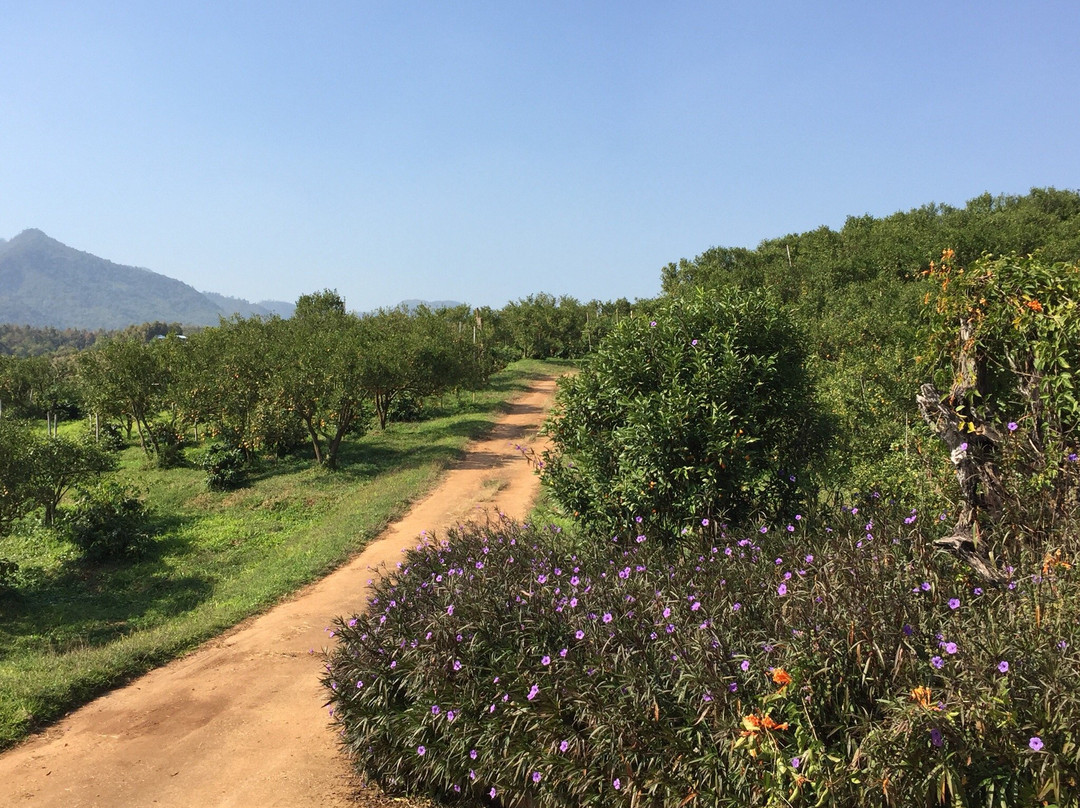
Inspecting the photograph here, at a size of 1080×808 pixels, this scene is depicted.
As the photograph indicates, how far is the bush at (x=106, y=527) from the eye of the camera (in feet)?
42.7

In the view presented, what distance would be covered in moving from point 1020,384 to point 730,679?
3039 millimetres

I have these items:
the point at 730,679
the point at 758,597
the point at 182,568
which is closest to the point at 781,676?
the point at 730,679

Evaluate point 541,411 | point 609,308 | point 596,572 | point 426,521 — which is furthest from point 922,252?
point 609,308

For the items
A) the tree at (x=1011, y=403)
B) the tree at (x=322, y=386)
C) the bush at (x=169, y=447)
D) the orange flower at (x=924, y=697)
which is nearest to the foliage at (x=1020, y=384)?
the tree at (x=1011, y=403)

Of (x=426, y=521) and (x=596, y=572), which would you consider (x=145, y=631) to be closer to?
(x=426, y=521)

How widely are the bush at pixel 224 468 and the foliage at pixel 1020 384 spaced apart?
15.5 m

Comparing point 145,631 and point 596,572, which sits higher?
point 596,572

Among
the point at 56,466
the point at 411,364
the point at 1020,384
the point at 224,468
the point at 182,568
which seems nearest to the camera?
the point at 1020,384

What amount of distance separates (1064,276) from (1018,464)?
1330 millimetres

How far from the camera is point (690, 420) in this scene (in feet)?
19.8

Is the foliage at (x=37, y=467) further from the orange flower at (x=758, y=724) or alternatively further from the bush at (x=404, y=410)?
the orange flower at (x=758, y=724)

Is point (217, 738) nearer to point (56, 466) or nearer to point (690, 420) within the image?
point (690, 420)

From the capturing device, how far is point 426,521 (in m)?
12.5

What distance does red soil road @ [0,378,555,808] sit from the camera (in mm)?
4973
